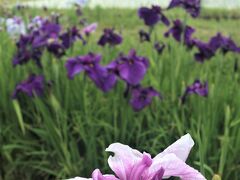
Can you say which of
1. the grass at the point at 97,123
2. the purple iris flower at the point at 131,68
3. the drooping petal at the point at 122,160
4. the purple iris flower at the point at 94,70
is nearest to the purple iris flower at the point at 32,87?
the grass at the point at 97,123

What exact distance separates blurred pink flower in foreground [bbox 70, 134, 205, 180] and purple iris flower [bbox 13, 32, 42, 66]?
6.18 ft

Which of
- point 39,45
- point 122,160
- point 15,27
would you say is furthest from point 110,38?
point 122,160

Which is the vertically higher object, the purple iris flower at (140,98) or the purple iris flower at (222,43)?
the purple iris flower at (222,43)

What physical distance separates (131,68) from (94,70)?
0.53 ft

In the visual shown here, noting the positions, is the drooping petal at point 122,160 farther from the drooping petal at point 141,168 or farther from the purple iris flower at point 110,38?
the purple iris flower at point 110,38

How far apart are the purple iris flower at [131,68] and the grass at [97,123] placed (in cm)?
19

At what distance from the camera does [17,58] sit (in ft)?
8.22

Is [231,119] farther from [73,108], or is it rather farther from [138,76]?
[73,108]

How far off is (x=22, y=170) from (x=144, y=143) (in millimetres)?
594

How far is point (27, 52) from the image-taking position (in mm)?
2506

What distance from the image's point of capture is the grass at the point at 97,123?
2182mm

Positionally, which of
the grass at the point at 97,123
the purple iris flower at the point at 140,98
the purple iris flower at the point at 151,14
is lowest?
the grass at the point at 97,123

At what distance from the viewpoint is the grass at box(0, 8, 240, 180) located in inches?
85.9

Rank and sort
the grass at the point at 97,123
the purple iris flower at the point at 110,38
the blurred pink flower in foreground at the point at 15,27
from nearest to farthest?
1. the grass at the point at 97,123
2. the purple iris flower at the point at 110,38
3. the blurred pink flower in foreground at the point at 15,27
